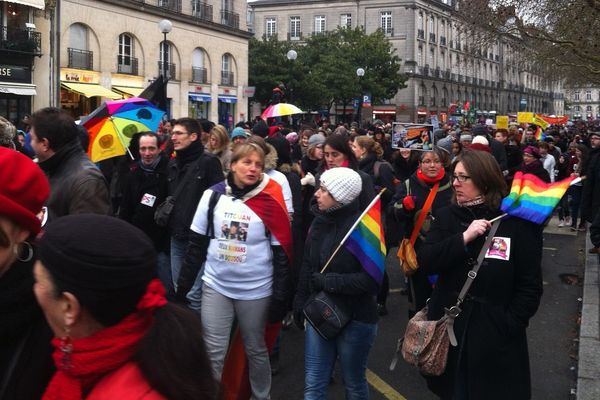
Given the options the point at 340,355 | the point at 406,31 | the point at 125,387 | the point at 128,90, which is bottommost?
the point at 340,355

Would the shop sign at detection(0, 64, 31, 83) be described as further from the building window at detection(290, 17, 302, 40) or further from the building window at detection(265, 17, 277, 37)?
the building window at detection(265, 17, 277, 37)

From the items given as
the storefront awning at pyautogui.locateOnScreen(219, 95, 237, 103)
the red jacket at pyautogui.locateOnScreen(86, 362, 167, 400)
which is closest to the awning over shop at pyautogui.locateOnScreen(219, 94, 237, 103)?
the storefront awning at pyautogui.locateOnScreen(219, 95, 237, 103)

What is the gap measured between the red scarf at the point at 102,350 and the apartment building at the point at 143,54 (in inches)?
889

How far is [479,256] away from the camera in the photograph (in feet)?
10.9

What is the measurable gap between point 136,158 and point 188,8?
32.2 metres

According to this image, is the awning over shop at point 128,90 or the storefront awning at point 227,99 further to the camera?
the storefront awning at point 227,99

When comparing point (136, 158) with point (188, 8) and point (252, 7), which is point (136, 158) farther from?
point (252, 7)

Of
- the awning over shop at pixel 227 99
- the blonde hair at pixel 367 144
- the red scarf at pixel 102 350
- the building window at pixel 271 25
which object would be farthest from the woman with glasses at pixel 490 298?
the building window at pixel 271 25

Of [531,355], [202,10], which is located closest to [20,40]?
[202,10]

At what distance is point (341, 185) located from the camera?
3777 millimetres

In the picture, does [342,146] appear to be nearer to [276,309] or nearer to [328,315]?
[276,309]

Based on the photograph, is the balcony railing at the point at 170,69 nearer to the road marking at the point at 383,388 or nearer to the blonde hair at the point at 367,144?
the blonde hair at the point at 367,144

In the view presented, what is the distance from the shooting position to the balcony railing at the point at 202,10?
3725cm

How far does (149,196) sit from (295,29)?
6803 cm
